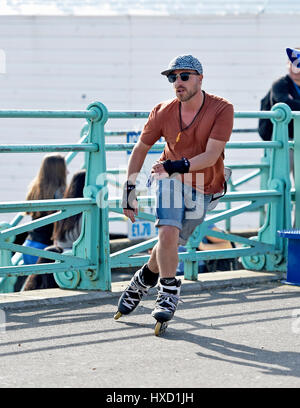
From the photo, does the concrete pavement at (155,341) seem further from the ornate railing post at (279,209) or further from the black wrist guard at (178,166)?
the black wrist guard at (178,166)

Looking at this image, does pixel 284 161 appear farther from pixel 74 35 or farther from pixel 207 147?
pixel 74 35

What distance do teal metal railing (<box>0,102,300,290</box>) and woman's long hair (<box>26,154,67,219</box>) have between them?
794mm

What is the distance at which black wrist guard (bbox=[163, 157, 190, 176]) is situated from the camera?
229 inches

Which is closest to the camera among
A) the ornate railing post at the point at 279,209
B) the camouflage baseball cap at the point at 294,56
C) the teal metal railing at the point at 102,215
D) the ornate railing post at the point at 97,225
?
the teal metal railing at the point at 102,215

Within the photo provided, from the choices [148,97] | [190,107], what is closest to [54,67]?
[148,97]

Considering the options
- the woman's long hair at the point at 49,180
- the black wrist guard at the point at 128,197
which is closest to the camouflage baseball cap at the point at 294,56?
the woman's long hair at the point at 49,180

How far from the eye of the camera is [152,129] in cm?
627

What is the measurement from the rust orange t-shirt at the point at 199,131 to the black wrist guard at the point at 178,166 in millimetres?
277

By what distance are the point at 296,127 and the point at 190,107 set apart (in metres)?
2.77

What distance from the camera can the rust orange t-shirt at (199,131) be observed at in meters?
6.04

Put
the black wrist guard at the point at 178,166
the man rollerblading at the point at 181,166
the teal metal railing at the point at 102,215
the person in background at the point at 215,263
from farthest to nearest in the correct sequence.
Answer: the person in background at the point at 215,263, the teal metal railing at the point at 102,215, the man rollerblading at the point at 181,166, the black wrist guard at the point at 178,166

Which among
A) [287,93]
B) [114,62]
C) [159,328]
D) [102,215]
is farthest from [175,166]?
[114,62]

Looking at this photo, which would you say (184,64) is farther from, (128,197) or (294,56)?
(294,56)

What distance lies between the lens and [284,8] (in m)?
14.2
